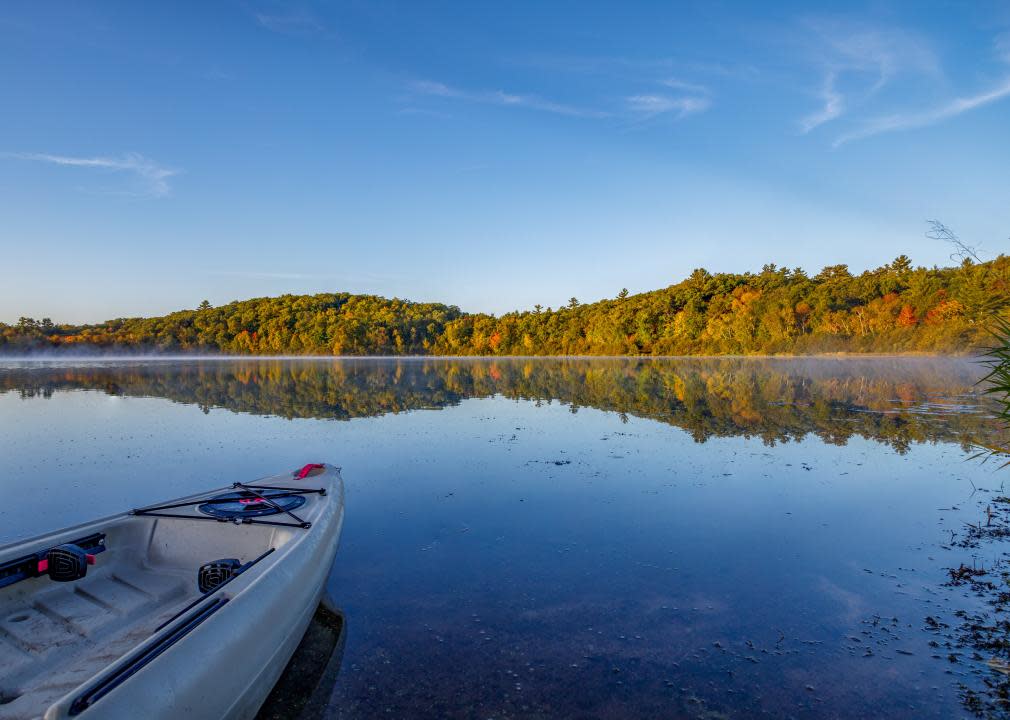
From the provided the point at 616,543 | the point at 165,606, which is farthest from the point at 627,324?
the point at 165,606

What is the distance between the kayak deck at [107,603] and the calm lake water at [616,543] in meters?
1.30

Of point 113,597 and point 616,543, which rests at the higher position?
point 113,597

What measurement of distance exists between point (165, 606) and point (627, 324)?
86.4 m

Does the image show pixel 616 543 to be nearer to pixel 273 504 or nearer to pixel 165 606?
pixel 273 504

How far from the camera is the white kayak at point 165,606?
2.58 m

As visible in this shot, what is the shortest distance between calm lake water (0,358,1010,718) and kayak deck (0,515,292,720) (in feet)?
4.25

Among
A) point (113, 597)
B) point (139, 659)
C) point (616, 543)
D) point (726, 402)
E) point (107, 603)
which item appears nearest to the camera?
point (139, 659)

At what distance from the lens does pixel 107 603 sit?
4191mm

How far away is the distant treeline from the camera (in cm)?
6344

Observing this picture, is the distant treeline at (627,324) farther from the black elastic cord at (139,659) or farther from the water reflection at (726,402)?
the black elastic cord at (139,659)

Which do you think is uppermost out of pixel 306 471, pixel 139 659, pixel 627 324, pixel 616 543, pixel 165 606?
pixel 627 324

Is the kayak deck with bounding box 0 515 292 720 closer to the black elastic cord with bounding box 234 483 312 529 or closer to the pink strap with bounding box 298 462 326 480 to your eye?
the black elastic cord with bounding box 234 483 312 529

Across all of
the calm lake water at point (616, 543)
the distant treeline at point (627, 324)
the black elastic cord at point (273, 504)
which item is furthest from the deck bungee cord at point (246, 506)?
the distant treeline at point (627, 324)

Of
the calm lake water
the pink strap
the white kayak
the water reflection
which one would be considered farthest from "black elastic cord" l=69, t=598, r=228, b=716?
the water reflection
